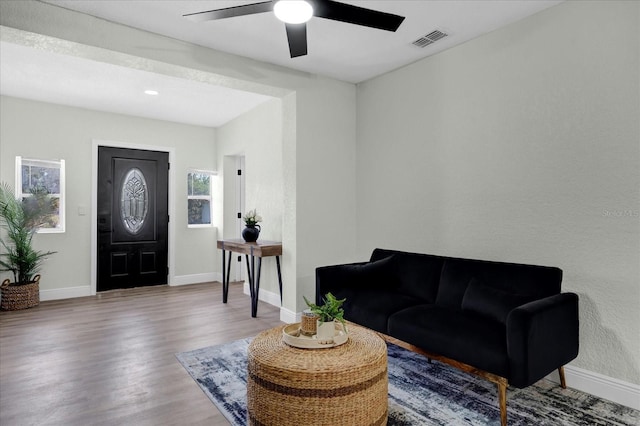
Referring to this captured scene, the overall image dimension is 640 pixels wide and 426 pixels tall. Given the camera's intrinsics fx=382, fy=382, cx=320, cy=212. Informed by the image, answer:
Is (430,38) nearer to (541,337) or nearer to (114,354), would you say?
(541,337)

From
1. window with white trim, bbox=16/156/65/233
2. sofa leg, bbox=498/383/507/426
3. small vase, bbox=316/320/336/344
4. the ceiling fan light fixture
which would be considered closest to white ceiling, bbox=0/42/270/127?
window with white trim, bbox=16/156/65/233

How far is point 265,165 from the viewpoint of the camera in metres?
5.23

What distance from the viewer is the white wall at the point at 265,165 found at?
4.96 meters

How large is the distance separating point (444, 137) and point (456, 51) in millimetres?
757

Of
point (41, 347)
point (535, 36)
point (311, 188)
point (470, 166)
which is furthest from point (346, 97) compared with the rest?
point (41, 347)

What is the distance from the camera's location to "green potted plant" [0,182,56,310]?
15.2 ft

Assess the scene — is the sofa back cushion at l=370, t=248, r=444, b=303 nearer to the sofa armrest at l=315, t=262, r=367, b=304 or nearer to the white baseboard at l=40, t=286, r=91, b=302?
the sofa armrest at l=315, t=262, r=367, b=304

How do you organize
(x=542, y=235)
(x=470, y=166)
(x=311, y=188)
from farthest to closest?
(x=311, y=188)
(x=470, y=166)
(x=542, y=235)

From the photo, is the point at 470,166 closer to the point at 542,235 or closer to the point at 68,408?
the point at 542,235

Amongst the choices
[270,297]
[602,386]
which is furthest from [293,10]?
[270,297]

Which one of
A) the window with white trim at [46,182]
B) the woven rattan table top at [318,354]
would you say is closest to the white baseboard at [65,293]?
the window with white trim at [46,182]

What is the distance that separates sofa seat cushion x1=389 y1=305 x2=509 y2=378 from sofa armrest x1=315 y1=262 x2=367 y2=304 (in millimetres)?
672

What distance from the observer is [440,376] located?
8.93 feet

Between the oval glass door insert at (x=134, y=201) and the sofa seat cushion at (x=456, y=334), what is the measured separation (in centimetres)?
464
